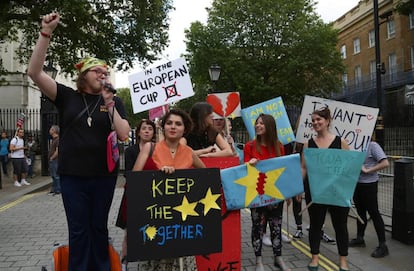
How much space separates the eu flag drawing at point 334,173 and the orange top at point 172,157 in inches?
63.2

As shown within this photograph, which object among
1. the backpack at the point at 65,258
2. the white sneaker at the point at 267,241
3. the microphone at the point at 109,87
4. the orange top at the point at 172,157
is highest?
the microphone at the point at 109,87

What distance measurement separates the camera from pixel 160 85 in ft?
18.8

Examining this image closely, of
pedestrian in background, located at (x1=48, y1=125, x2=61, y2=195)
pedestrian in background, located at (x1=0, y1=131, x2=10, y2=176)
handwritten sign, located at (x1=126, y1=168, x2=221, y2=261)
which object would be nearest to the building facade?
pedestrian in background, located at (x1=48, y1=125, x2=61, y2=195)

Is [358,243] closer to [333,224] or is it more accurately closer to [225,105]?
[333,224]

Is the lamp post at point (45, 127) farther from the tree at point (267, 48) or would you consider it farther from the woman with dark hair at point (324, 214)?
the tree at point (267, 48)

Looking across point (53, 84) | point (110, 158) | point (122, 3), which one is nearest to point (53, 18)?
point (53, 84)

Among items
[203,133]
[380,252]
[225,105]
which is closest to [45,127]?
[225,105]

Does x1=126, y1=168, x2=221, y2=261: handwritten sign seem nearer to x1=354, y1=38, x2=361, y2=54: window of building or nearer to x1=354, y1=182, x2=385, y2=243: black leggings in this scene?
x1=354, y1=182, x2=385, y2=243: black leggings

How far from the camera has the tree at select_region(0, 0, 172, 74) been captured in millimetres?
15430

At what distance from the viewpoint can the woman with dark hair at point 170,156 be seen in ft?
10.7

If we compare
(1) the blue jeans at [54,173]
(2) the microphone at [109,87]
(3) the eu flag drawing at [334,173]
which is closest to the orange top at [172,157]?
(2) the microphone at [109,87]

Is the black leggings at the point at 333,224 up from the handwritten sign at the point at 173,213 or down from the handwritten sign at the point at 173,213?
down

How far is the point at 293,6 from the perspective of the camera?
90.6 ft

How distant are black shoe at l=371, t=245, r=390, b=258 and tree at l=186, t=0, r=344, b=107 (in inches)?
892
